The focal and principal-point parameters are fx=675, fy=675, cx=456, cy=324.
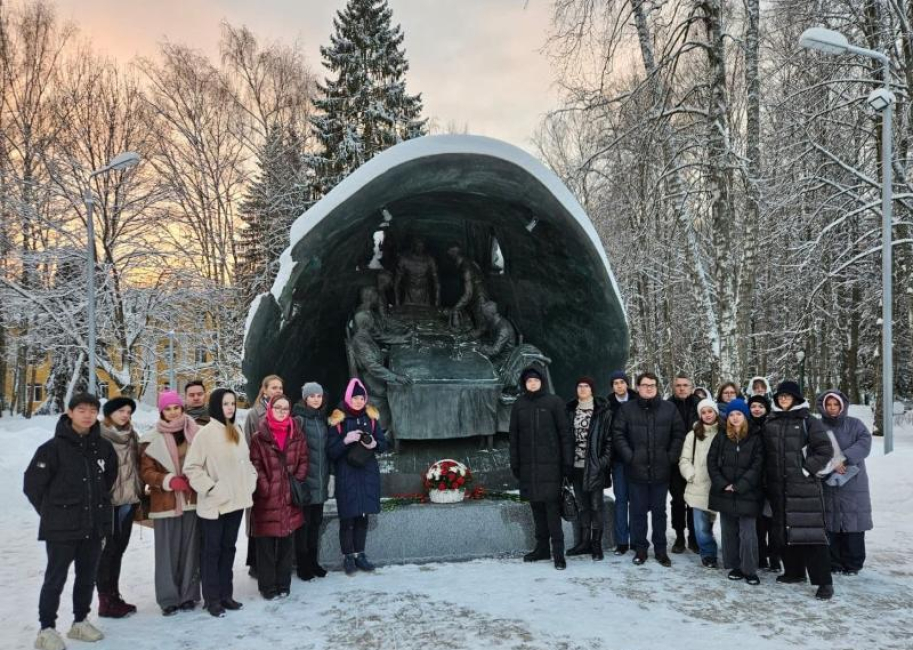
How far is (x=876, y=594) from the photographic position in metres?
4.72

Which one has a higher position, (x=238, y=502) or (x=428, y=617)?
(x=238, y=502)

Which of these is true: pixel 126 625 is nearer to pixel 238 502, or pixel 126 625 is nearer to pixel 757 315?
pixel 238 502

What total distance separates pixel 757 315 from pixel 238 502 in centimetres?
2299

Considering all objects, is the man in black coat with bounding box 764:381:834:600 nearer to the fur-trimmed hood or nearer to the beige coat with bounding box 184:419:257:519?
the fur-trimmed hood

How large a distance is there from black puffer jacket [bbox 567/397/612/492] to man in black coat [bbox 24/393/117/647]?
341cm

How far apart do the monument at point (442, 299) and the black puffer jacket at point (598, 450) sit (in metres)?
1.51

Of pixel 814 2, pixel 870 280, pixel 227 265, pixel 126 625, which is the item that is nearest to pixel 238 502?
pixel 126 625

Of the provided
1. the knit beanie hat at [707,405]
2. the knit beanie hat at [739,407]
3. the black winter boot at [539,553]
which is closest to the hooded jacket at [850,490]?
the knit beanie hat at [739,407]

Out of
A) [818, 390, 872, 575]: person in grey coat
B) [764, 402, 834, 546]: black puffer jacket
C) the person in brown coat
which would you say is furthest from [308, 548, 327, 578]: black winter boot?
[818, 390, 872, 575]: person in grey coat

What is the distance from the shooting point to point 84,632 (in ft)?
12.9

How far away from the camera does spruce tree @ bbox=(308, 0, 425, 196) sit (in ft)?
72.4

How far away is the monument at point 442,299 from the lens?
6.09m

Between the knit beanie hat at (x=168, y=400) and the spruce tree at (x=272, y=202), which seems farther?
the spruce tree at (x=272, y=202)

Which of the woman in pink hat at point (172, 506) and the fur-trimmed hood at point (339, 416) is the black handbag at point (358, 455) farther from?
the woman in pink hat at point (172, 506)
